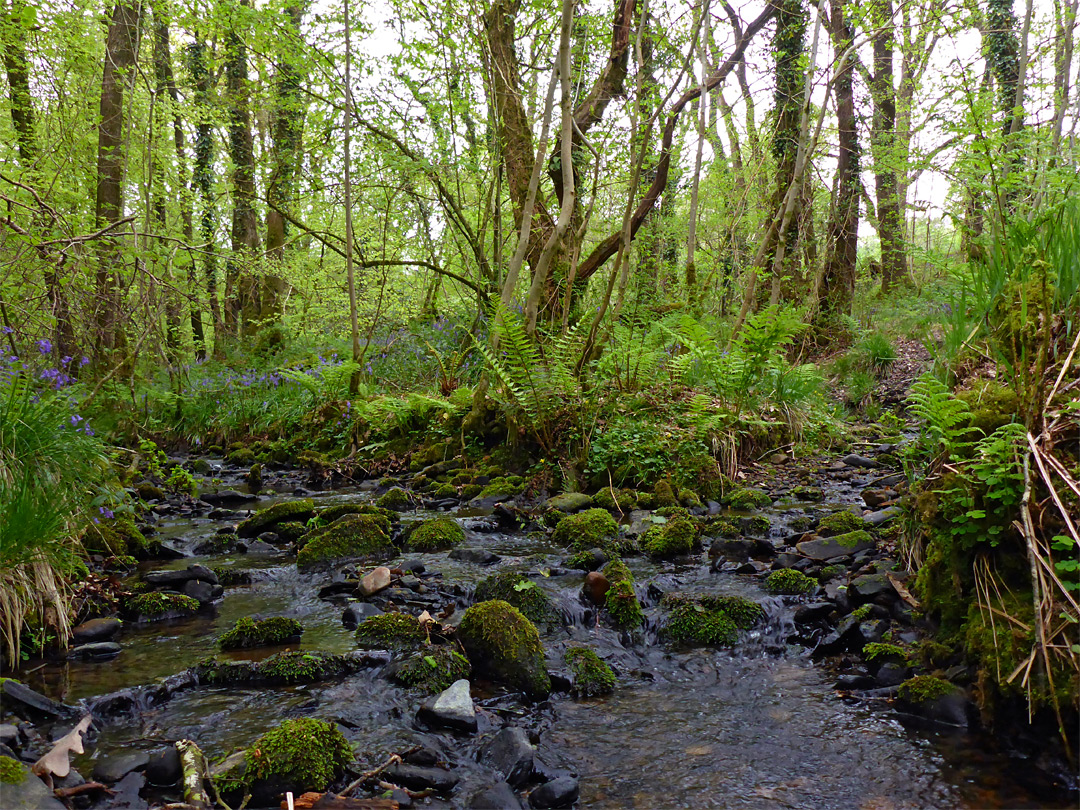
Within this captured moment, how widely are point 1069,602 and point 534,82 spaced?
33.3 ft

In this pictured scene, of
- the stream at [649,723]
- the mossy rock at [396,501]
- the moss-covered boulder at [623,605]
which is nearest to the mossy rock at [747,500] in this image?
the stream at [649,723]

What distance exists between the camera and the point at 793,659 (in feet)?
10.4

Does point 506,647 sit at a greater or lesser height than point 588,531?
lesser

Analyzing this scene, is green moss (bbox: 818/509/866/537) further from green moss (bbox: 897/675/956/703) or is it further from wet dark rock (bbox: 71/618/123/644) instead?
wet dark rock (bbox: 71/618/123/644)

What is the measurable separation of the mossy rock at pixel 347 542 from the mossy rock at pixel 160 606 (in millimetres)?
834

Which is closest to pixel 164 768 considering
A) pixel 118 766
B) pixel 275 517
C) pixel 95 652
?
pixel 118 766

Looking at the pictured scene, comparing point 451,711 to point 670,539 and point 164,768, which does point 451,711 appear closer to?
point 164,768

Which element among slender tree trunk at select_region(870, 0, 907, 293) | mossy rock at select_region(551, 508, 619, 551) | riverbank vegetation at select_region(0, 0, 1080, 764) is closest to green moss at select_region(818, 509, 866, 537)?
riverbank vegetation at select_region(0, 0, 1080, 764)

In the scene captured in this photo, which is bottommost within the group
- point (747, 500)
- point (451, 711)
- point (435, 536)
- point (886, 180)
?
point (451, 711)

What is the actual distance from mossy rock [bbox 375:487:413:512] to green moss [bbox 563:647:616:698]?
337 centimetres

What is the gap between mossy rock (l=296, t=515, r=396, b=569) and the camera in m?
4.58

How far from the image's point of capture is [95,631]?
325 centimetres

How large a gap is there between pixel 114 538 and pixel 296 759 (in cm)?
303

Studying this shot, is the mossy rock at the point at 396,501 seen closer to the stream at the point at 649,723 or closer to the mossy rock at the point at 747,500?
the stream at the point at 649,723
